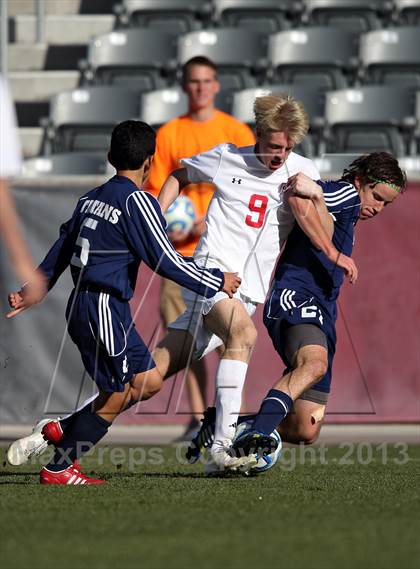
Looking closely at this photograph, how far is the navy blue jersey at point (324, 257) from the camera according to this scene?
6.79m

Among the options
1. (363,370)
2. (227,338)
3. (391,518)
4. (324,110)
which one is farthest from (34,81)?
(391,518)

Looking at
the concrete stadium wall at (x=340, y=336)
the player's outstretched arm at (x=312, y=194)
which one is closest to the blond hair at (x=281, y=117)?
the player's outstretched arm at (x=312, y=194)

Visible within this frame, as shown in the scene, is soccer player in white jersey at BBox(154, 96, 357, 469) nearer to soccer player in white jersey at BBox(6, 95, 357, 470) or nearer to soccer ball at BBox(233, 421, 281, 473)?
soccer player in white jersey at BBox(6, 95, 357, 470)

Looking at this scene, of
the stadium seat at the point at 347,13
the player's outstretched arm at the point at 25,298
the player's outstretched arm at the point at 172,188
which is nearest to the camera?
the player's outstretched arm at the point at 25,298

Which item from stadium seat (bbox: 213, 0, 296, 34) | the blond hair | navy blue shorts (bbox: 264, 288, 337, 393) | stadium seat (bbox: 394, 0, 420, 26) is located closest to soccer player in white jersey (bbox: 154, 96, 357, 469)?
the blond hair

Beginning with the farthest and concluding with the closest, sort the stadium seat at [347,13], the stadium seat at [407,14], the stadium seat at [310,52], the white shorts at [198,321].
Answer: the stadium seat at [347,13]
the stadium seat at [407,14]
the stadium seat at [310,52]
the white shorts at [198,321]

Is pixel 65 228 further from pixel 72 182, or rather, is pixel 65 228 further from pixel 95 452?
pixel 72 182

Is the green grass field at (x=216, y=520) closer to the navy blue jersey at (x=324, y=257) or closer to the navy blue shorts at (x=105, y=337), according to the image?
the navy blue shorts at (x=105, y=337)

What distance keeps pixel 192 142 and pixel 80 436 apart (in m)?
3.67

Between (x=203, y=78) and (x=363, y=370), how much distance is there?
95.6 inches

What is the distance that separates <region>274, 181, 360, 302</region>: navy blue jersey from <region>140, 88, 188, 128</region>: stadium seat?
637 cm

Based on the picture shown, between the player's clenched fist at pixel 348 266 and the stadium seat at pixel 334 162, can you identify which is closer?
the player's clenched fist at pixel 348 266

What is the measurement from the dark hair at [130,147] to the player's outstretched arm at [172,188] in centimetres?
97

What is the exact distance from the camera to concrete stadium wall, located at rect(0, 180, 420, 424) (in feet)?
31.9
